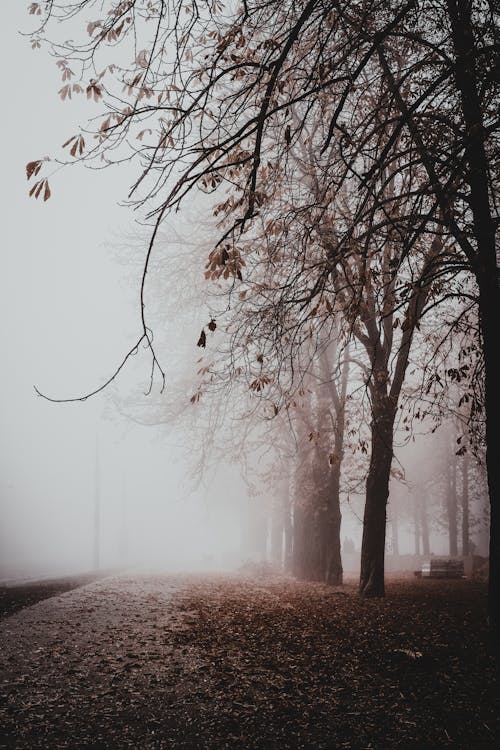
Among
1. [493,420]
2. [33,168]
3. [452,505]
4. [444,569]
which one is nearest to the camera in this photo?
[33,168]

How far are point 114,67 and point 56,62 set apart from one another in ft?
1.82

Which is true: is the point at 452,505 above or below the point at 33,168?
below

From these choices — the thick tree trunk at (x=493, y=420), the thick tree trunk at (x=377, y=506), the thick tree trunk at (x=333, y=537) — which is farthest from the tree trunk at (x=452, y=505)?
the thick tree trunk at (x=493, y=420)

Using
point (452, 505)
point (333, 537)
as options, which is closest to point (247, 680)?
point (333, 537)

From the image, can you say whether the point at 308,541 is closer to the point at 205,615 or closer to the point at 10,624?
the point at 205,615

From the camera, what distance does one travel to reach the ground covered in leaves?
3754 mm

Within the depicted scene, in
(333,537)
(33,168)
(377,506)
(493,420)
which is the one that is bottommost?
(333,537)

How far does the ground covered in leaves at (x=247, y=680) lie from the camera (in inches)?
148

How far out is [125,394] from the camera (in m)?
15.1

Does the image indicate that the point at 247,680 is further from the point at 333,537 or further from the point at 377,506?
the point at 333,537

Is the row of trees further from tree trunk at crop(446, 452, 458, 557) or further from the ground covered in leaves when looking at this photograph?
tree trunk at crop(446, 452, 458, 557)

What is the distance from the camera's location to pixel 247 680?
4.68 metres

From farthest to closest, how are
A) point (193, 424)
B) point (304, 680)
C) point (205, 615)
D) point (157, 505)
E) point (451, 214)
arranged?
point (157, 505), point (193, 424), point (205, 615), point (451, 214), point (304, 680)

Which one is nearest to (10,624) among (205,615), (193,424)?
(205,615)
